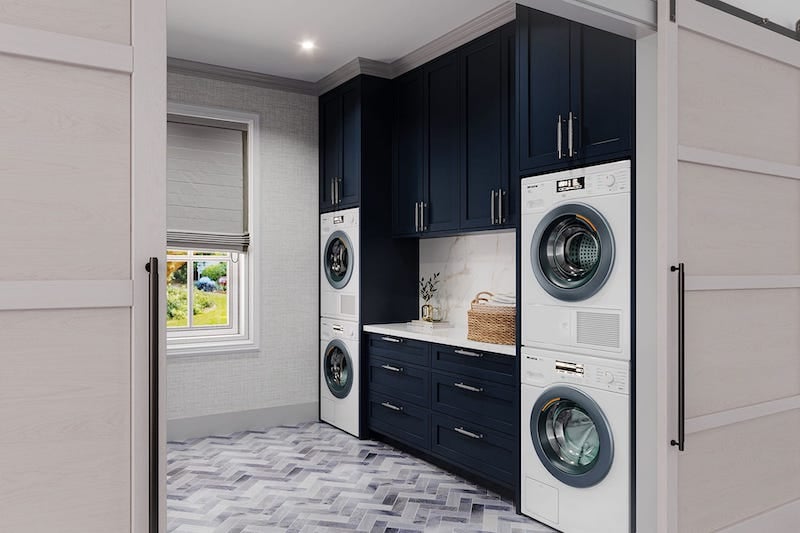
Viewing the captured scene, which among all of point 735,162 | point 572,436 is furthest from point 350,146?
point 735,162

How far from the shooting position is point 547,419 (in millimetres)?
2990

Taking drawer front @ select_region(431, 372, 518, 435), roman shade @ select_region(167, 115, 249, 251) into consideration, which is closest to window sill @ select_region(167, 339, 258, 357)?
roman shade @ select_region(167, 115, 249, 251)

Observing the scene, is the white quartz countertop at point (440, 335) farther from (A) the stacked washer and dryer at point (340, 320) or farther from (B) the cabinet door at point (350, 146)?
(B) the cabinet door at point (350, 146)

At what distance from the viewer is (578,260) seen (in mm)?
2922

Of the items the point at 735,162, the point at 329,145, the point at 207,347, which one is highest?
the point at 329,145

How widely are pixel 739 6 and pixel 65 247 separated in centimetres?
275

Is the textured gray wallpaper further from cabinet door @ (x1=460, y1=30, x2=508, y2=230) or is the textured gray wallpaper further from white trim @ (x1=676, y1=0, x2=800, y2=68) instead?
white trim @ (x1=676, y1=0, x2=800, y2=68)

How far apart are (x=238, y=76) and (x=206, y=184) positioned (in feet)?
2.98

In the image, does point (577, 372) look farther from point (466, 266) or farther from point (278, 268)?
point (278, 268)

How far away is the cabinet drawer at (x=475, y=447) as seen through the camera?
3266 millimetres

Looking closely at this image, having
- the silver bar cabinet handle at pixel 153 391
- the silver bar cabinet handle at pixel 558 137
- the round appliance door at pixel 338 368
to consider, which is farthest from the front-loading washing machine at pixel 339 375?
the silver bar cabinet handle at pixel 153 391

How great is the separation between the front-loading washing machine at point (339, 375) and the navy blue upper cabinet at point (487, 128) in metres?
1.46

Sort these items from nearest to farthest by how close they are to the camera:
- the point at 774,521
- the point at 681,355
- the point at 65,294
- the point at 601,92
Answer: the point at 65,294 < the point at 681,355 < the point at 774,521 < the point at 601,92

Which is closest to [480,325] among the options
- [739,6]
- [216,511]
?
[216,511]
